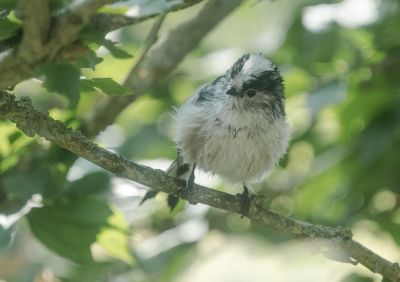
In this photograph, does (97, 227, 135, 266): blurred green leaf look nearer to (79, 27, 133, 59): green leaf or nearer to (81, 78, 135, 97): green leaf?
(81, 78, 135, 97): green leaf

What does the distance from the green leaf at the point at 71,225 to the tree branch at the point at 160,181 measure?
1.02 feet

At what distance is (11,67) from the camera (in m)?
0.77

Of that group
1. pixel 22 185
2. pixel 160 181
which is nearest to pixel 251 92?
pixel 160 181

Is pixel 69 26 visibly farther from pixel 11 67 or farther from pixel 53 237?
pixel 53 237

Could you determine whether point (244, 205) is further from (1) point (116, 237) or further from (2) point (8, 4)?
(2) point (8, 4)

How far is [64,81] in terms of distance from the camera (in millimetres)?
805

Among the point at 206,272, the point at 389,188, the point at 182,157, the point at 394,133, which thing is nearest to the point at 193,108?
the point at 182,157

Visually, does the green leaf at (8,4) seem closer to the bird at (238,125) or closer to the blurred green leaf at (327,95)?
the bird at (238,125)

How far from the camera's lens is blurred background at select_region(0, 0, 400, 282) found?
1.81 m

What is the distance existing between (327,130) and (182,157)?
3.50 ft

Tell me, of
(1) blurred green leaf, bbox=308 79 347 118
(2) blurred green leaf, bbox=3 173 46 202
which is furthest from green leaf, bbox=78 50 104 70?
(1) blurred green leaf, bbox=308 79 347 118

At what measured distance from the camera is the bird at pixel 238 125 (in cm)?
176

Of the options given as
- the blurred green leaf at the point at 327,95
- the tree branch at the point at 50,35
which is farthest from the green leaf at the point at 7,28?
the blurred green leaf at the point at 327,95

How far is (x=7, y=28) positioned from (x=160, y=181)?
80cm
